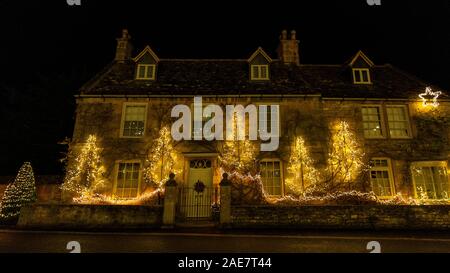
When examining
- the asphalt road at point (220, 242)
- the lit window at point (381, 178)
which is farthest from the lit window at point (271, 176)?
the lit window at point (381, 178)

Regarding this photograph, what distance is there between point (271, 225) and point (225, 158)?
500cm

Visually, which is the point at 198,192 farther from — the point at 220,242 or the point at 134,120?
the point at 134,120

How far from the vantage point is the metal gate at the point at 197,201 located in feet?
46.8

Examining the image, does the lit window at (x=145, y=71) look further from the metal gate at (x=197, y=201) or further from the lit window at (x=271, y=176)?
the lit window at (x=271, y=176)

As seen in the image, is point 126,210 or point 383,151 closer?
point 126,210

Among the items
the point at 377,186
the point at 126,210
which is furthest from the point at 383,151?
the point at 126,210

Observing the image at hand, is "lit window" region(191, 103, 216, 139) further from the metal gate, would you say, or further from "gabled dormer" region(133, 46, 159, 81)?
"gabled dormer" region(133, 46, 159, 81)

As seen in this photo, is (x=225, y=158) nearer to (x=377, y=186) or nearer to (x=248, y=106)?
(x=248, y=106)

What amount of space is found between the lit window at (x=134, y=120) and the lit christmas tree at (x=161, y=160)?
1.20 meters

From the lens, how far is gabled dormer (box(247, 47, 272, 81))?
18.3m

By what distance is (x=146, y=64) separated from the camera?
1839 cm

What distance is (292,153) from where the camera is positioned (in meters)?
16.1

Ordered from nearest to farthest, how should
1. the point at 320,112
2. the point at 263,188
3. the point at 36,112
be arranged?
1. the point at 263,188
2. the point at 320,112
3. the point at 36,112

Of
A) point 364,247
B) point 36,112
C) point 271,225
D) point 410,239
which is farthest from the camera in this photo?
point 36,112
